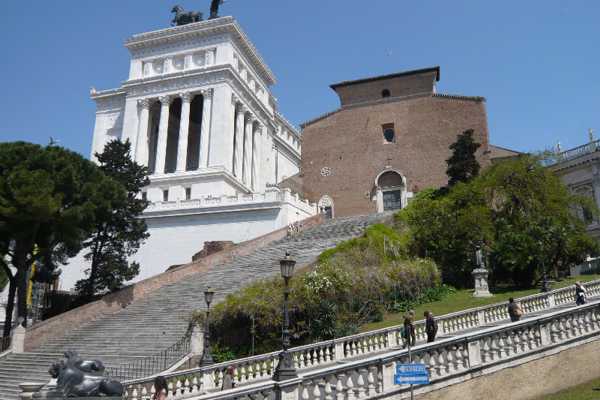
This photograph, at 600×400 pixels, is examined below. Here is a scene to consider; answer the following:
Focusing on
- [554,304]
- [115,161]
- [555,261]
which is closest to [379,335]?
[554,304]

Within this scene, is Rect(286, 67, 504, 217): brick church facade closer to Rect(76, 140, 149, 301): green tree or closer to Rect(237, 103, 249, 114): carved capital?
Rect(237, 103, 249, 114): carved capital

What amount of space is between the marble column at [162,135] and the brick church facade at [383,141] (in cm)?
1175

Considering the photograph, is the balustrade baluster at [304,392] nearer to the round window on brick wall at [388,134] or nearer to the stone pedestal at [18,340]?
the stone pedestal at [18,340]

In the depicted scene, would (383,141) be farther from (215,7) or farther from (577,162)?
(215,7)

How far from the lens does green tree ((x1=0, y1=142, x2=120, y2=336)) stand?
800 inches

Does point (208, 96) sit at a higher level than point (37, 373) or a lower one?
higher

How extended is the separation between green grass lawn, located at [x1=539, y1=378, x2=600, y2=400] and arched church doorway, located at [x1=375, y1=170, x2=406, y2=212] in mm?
32583

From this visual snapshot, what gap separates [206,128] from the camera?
4659 cm

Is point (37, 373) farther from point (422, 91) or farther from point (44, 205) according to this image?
point (422, 91)

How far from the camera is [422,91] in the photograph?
4434 cm

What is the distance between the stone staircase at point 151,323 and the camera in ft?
57.7

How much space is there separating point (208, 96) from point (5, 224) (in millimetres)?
28778

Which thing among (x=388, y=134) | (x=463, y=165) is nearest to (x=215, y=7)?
(x=388, y=134)

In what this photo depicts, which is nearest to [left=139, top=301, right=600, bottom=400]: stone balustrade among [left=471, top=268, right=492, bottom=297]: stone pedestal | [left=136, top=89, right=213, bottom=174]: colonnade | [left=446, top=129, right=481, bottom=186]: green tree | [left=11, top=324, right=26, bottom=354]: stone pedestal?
[left=471, top=268, right=492, bottom=297]: stone pedestal
